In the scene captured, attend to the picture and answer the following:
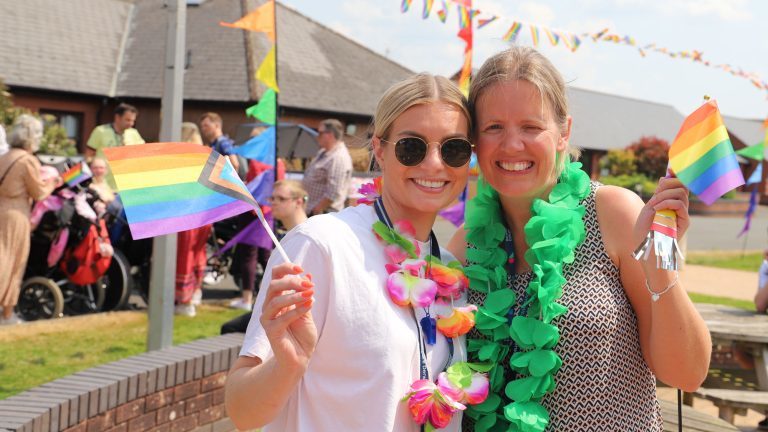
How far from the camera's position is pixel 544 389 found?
2100 mm

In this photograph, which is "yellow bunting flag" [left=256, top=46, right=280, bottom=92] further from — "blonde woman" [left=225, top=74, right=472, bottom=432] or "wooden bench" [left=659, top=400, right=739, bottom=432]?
"blonde woman" [left=225, top=74, right=472, bottom=432]

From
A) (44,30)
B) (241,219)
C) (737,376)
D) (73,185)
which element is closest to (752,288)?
(737,376)

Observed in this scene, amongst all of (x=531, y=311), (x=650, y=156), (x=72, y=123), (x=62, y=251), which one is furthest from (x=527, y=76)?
(x=650, y=156)

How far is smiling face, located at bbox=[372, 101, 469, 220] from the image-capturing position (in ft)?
6.94

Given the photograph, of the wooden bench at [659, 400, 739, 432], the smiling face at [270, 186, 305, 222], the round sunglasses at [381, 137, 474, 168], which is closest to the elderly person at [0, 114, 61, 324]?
the smiling face at [270, 186, 305, 222]

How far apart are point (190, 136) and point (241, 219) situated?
119cm

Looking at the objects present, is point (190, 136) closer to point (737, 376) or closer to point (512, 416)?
point (737, 376)

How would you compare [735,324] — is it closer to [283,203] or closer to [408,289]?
[283,203]

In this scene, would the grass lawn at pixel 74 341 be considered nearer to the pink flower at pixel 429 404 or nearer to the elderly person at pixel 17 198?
the elderly person at pixel 17 198

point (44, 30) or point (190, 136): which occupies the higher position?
point (44, 30)

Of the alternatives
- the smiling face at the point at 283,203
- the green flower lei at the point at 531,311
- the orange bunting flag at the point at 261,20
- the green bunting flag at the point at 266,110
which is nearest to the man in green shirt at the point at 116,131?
the green bunting flag at the point at 266,110

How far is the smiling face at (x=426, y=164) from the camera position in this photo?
2115 mm

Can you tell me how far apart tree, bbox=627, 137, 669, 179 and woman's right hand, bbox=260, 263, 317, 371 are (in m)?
38.1

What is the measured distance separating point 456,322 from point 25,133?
19.3 feet
